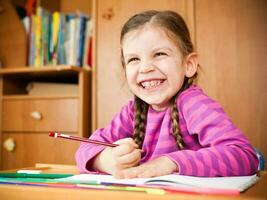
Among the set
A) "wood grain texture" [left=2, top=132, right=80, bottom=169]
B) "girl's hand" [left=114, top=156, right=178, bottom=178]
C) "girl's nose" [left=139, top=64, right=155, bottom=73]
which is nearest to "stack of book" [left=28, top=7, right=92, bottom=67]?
"wood grain texture" [left=2, top=132, right=80, bottom=169]

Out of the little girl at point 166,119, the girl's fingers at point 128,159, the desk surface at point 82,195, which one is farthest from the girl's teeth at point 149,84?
the desk surface at point 82,195

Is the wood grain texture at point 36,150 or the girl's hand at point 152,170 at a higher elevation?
the girl's hand at point 152,170

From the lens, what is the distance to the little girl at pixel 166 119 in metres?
0.60

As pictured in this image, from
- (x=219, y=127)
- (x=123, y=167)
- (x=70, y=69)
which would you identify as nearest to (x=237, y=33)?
(x=70, y=69)

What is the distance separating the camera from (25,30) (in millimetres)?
2016

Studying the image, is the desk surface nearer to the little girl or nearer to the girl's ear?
the little girl

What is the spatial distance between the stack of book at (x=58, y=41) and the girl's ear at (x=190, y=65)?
1.17m

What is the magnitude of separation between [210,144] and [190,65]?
28cm

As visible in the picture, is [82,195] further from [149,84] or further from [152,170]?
[149,84]

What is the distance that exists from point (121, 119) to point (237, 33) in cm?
94

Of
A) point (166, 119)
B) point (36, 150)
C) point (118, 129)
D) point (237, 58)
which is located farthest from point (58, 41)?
point (166, 119)

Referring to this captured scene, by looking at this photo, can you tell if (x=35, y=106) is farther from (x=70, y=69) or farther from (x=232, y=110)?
(x=232, y=110)

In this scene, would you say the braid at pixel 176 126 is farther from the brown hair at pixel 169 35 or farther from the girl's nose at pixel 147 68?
the girl's nose at pixel 147 68

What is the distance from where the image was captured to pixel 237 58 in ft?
5.28
